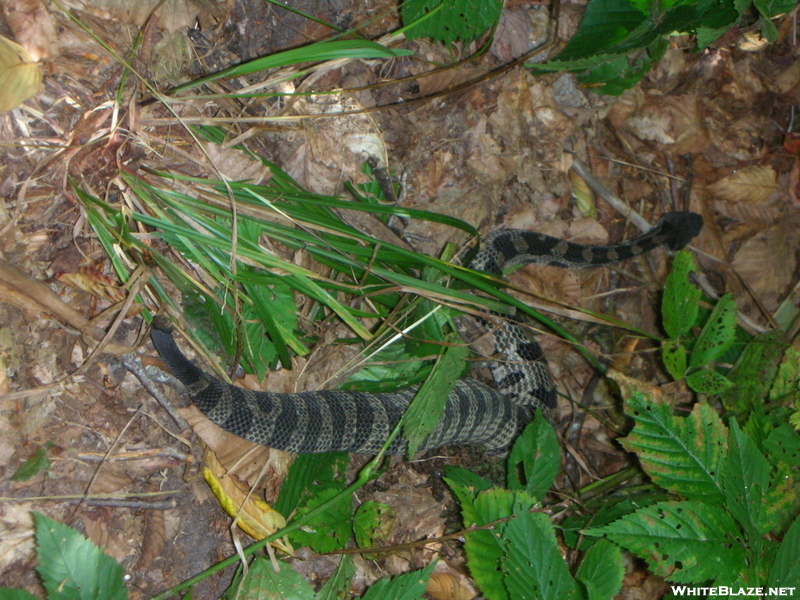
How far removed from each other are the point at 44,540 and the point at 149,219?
59.4 inches

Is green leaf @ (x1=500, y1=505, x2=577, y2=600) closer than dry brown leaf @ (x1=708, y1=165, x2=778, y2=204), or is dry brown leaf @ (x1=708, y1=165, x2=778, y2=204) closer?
green leaf @ (x1=500, y1=505, x2=577, y2=600)

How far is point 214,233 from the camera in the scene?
297 cm

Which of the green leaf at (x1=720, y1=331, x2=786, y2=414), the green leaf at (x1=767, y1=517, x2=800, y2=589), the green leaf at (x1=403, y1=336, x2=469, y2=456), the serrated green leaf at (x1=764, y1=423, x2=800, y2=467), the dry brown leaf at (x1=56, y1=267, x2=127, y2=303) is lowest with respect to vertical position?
the green leaf at (x1=720, y1=331, x2=786, y2=414)

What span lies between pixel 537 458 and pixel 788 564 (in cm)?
136

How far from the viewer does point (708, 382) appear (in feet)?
13.0

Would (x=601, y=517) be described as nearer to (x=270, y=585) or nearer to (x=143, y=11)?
(x=270, y=585)

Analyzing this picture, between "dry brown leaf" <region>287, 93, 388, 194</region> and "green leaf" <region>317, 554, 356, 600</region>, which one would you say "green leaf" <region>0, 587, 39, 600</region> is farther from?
"dry brown leaf" <region>287, 93, 388, 194</region>

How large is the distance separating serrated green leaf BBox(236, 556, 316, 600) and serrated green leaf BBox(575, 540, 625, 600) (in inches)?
55.6

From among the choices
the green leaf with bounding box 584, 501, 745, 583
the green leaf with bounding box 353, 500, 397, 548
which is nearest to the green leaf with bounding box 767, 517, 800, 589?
the green leaf with bounding box 584, 501, 745, 583

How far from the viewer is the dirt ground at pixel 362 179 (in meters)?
2.82

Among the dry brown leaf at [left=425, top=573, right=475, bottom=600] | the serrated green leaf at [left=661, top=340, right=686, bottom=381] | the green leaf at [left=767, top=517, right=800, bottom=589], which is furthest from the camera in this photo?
the serrated green leaf at [left=661, top=340, right=686, bottom=381]

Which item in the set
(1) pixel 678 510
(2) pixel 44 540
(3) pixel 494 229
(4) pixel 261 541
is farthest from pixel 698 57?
→ (2) pixel 44 540

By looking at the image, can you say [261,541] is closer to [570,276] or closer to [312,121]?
[312,121]

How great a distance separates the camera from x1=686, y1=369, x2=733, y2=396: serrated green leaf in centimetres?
391
